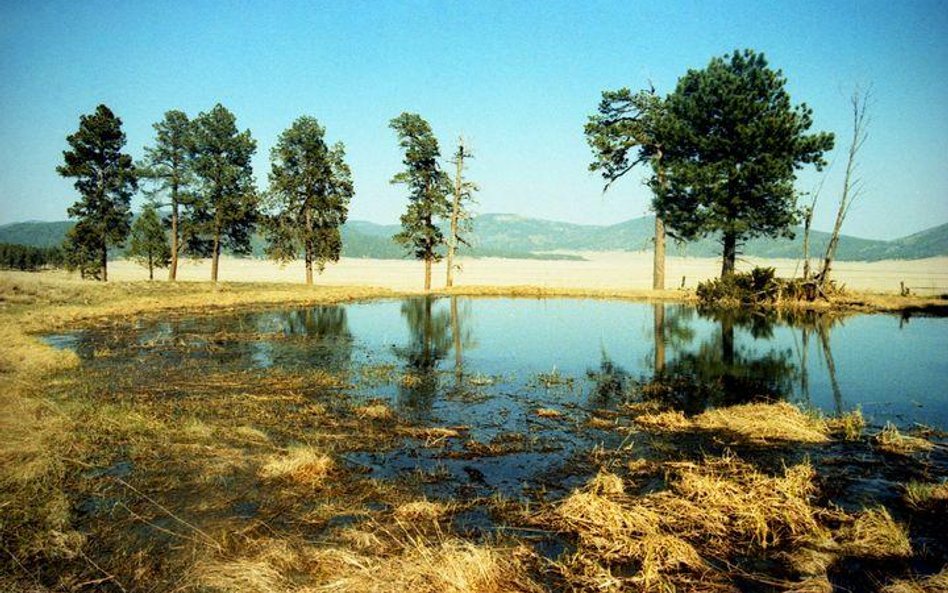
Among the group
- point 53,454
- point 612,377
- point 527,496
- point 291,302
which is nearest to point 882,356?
point 612,377

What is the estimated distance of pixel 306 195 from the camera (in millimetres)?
42250

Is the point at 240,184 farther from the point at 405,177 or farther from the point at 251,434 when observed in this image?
the point at 251,434

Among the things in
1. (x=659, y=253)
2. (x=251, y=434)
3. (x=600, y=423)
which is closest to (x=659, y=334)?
(x=600, y=423)

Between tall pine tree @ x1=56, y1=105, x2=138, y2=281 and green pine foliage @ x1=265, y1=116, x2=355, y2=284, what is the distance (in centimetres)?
1288

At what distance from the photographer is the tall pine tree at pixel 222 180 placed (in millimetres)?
41938

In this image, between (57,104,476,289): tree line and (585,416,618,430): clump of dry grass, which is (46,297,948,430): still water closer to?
(585,416,618,430): clump of dry grass

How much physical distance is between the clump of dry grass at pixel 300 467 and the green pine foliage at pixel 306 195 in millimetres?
34947

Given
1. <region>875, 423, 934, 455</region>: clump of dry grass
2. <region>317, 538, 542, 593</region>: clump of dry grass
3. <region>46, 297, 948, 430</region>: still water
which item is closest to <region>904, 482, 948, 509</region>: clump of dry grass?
<region>875, 423, 934, 455</region>: clump of dry grass

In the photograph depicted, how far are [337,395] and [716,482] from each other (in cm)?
880

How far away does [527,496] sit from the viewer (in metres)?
6.94

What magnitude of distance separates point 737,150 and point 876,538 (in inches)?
1298

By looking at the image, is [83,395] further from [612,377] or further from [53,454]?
[612,377]

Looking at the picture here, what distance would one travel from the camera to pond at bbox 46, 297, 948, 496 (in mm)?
9156

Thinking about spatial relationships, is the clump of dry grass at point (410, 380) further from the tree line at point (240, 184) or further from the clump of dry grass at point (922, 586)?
the tree line at point (240, 184)
